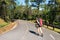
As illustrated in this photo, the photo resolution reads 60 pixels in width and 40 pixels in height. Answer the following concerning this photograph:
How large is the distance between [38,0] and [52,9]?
34.3m

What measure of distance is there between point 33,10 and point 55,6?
50.6 m

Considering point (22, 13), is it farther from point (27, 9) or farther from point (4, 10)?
point (4, 10)

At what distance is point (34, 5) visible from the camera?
124m

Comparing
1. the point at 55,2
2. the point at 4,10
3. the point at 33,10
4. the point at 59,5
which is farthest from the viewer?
the point at 33,10

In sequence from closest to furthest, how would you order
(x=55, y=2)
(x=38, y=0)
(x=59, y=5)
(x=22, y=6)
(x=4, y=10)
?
(x=4, y=10), (x=59, y=5), (x=55, y=2), (x=38, y=0), (x=22, y=6)

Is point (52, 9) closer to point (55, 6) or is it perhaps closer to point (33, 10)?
point (55, 6)

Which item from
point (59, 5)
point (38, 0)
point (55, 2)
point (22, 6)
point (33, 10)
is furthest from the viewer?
point (22, 6)

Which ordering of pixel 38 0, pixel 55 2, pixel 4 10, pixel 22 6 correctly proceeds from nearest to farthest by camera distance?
1. pixel 4 10
2. pixel 55 2
3. pixel 38 0
4. pixel 22 6

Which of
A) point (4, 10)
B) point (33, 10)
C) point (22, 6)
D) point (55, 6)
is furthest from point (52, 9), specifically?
point (22, 6)

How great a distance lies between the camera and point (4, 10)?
62812 millimetres

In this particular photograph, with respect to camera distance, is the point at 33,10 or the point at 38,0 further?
the point at 33,10

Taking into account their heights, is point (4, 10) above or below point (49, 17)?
above

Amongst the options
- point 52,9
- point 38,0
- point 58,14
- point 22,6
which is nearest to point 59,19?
point 58,14

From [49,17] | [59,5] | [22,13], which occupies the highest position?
[59,5]
